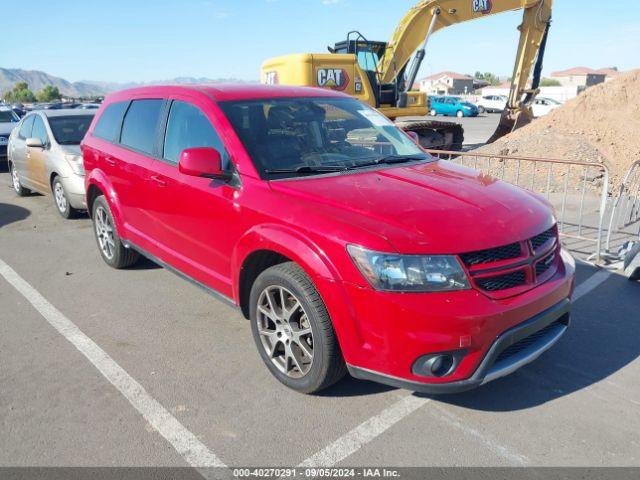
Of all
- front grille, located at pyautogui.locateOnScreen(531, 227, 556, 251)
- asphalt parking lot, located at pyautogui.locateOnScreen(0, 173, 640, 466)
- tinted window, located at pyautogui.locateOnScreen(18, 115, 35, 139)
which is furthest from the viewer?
tinted window, located at pyautogui.locateOnScreen(18, 115, 35, 139)

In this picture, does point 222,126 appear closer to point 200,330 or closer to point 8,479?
point 200,330

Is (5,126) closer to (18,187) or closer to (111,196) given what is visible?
(18,187)

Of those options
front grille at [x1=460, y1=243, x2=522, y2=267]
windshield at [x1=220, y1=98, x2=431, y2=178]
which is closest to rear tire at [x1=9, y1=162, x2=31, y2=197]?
windshield at [x1=220, y1=98, x2=431, y2=178]

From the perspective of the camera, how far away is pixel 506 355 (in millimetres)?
3021

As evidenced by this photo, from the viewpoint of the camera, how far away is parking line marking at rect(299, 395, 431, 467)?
279 cm

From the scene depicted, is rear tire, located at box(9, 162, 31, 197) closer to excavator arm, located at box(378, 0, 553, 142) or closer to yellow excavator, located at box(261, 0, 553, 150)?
yellow excavator, located at box(261, 0, 553, 150)

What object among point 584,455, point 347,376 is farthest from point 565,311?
point 347,376

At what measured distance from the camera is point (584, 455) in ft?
9.15

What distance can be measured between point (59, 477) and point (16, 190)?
8.90 m

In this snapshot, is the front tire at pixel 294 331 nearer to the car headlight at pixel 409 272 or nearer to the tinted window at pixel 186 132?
the car headlight at pixel 409 272

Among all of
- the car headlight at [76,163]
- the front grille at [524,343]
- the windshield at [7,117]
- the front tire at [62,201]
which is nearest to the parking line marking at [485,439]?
the front grille at [524,343]

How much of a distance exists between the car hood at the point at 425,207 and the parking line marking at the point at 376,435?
1040 mm

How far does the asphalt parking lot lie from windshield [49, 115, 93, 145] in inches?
171

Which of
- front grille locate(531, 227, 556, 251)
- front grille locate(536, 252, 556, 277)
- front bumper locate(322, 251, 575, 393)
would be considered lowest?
front bumper locate(322, 251, 575, 393)
